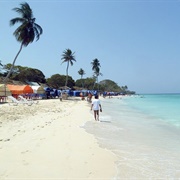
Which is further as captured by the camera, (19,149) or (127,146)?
(127,146)

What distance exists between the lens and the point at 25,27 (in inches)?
1095

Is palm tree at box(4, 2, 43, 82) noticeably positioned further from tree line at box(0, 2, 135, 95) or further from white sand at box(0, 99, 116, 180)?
white sand at box(0, 99, 116, 180)

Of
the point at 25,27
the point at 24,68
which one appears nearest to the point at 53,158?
the point at 25,27

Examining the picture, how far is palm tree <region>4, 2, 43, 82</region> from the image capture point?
2780cm

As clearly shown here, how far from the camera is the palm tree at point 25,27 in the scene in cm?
2780

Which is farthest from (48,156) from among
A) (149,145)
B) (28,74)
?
(28,74)

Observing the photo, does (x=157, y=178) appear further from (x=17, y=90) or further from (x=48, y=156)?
(x=17, y=90)

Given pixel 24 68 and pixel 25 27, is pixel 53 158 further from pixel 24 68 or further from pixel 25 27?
pixel 24 68

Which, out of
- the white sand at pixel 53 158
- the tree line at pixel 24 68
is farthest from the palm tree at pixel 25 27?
the white sand at pixel 53 158

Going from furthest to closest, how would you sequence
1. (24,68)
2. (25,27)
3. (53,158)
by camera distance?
(24,68) → (25,27) → (53,158)

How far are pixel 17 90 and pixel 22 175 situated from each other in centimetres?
2502

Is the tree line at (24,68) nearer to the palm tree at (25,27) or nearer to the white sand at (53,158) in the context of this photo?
the palm tree at (25,27)

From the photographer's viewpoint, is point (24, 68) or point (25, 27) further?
point (24, 68)

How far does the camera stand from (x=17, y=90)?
26750mm
